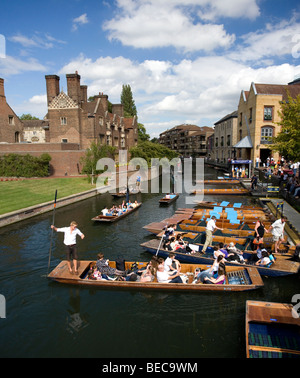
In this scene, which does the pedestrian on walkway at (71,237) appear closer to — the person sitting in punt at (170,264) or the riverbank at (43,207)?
the person sitting in punt at (170,264)

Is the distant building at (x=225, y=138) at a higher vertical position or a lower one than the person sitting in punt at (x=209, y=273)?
higher

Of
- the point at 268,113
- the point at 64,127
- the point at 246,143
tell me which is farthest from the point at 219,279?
the point at 268,113

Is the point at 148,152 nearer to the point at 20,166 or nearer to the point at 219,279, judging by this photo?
the point at 20,166

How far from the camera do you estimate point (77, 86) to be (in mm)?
43156

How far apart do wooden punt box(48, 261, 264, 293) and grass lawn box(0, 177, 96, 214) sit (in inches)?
467

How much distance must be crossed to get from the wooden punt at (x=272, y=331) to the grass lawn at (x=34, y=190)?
1878cm

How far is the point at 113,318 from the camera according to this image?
9.49 m

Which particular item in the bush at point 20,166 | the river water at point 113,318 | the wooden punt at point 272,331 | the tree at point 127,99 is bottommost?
the river water at point 113,318

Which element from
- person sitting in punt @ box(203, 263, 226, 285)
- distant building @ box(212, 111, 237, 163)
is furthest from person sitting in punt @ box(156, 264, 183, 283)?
distant building @ box(212, 111, 237, 163)

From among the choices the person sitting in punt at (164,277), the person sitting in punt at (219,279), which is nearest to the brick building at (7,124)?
the person sitting in punt at (164,277)

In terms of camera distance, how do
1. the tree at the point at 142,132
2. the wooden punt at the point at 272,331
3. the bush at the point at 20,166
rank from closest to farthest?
the wooden punt at the point at 272,331, the bush at the point at 20,166, the tree at the point at 142,132

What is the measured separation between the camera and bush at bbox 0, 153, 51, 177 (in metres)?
36.1

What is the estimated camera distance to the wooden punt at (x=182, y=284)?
34.0 feet
